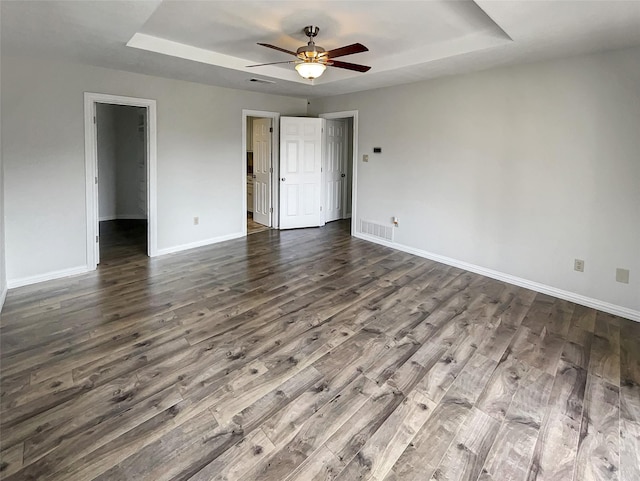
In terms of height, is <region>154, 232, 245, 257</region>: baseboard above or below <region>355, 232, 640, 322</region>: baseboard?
above

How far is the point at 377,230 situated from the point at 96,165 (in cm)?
399

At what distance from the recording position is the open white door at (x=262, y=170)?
6773 mm

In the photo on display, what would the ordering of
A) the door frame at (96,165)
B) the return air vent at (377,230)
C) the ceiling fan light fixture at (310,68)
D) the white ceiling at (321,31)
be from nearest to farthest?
the white ceiling at (321,31) → the ceiling fan light fixture at (310,68) → the door frame at (96,165) → the return air vent at (377,230)

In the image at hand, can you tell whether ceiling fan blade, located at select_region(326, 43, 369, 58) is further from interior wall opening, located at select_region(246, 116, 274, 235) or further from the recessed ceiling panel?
Result: interior wall opening, located at select_region(246, 116, 274, 235)

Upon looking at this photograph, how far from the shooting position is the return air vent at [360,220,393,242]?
5773 millimetres

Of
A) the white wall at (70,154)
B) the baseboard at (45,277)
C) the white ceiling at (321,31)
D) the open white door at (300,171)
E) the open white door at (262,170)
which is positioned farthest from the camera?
the open white door at (262,170)

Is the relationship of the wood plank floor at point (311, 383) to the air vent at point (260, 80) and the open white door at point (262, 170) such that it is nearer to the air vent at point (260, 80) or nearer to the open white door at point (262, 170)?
the air vent at point (260, 80)

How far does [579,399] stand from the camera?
228cm

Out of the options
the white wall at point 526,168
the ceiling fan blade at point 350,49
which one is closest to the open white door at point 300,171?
the white wall at point 526,168

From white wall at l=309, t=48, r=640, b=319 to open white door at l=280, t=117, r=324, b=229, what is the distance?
1.41 metres

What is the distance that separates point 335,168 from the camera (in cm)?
736

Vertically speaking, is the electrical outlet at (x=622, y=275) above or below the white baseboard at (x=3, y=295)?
above

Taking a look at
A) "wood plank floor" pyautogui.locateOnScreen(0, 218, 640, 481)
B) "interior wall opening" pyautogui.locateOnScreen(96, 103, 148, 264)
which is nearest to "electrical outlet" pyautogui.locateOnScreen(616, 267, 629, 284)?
"wood plank floor" pyautogui.locateOnScreen(0, 218, 640, 481)

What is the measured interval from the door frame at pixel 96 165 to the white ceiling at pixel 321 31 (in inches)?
16.4
